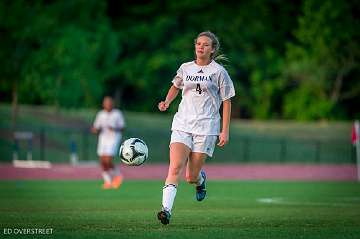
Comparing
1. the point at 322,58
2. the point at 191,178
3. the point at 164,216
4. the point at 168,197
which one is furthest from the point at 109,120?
the point at 322,58

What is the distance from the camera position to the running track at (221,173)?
3666cm

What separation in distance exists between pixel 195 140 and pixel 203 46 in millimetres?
1198

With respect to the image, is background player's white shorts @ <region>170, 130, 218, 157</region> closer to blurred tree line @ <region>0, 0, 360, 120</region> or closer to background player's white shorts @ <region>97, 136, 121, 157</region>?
background player's white shorts @ <region>97, 136, 121, 157</region>

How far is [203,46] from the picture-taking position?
13.7 meters

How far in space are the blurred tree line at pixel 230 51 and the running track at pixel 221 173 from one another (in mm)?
9561

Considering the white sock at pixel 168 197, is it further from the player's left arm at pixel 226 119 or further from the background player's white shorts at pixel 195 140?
the player's left arm at pixel 226 119

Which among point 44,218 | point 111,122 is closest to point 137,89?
point 111,122

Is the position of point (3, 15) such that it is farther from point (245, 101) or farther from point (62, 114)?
point (245, 101)

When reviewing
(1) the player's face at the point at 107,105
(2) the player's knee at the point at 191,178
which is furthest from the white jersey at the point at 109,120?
(2) the player's knee at the point at 191,178

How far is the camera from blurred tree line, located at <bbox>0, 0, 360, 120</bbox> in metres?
54.9

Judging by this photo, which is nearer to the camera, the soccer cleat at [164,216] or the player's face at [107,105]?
the soccer cleat at [164,216]

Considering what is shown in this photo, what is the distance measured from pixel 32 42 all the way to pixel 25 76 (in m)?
1.66

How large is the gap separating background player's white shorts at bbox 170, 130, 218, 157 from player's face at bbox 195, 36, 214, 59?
1.01m

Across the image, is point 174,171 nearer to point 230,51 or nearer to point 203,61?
point 203,61
